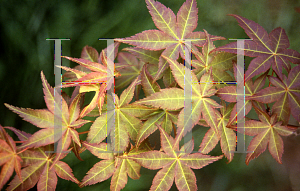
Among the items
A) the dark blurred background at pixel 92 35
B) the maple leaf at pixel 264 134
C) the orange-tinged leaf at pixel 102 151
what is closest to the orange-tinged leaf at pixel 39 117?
the orange-tinged leaf at pixel 102 151

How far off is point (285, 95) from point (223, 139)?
0.16m

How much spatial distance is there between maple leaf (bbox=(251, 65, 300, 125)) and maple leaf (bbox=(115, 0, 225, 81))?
175mm

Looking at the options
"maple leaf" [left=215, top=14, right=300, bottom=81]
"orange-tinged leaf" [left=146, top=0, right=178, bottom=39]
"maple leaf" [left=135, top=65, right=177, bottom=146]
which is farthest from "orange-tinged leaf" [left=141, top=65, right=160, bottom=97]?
"maple leaf" [left=215, top=14, right=300, bottom=81]

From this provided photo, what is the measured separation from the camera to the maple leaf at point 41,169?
0.43 m

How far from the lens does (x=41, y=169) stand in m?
0.44

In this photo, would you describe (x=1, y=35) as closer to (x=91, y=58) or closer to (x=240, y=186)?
(x=91, y=58)

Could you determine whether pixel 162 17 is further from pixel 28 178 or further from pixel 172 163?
pixel 28 178

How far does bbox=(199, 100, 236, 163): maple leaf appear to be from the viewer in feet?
1.49

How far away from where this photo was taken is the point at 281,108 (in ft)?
1.39

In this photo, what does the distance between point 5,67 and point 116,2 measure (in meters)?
0.45

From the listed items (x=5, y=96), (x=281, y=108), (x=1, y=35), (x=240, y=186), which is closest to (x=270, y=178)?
(x=240, y=186)

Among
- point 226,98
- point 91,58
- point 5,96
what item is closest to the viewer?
point 226,98

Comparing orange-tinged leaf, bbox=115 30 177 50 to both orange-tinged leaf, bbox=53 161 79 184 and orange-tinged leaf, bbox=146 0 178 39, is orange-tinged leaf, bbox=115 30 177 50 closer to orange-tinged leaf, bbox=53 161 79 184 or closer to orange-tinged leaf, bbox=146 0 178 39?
orange-tinged leaf, bbox=146 0 178 39

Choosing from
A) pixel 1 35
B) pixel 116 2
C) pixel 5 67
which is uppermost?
pixel 116 2
